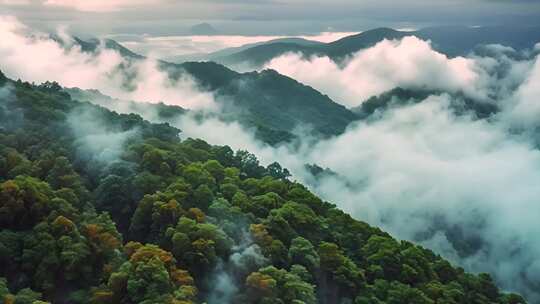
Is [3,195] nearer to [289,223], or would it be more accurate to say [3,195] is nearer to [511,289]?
[289,223]

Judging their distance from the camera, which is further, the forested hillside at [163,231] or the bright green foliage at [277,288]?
the bright green foliage at [277,288]

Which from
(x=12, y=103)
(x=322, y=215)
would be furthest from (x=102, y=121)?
(x=322, y=215)

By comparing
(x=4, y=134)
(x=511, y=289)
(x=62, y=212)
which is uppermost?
(x=4, y=134)

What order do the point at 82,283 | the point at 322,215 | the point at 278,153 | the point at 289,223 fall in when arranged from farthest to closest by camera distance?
the point at 278,153
the point at 322,215
the point at 289,223
the point at 82,283

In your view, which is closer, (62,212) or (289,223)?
(62,212)

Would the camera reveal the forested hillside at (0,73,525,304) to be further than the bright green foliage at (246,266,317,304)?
No

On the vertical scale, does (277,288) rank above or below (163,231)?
below

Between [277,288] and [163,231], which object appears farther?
[163,231]

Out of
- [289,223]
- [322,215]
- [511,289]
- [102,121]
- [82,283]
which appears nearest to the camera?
[82,283]
